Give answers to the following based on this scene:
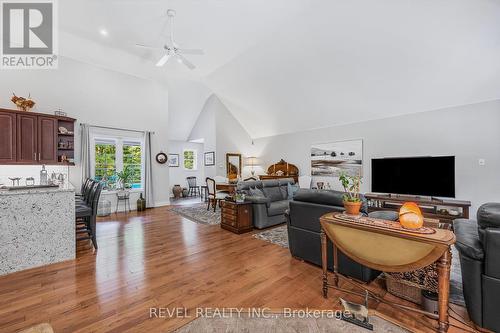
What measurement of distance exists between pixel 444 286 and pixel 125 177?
22.6 ft

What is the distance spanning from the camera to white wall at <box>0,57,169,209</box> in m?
4.95

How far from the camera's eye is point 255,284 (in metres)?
2.35

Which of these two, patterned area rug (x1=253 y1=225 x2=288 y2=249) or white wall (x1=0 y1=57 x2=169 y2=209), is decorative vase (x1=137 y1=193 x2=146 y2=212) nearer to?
white wall (x1=0 y1=57 x2=169 y2=209)

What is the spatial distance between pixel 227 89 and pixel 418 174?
5.71 meters

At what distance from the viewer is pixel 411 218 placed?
1703 mm

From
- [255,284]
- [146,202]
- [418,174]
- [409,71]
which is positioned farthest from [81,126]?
[418,174]

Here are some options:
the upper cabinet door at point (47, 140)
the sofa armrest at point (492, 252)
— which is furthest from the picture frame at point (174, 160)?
the sofa armrest at point (492, 252)

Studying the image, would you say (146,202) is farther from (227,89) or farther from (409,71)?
(409,71)

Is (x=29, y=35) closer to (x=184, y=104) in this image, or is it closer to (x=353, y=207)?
(x=184, y=104)

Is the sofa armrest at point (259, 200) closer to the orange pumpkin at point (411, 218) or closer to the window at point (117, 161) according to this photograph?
the orange pumpkin at point (411, 218)

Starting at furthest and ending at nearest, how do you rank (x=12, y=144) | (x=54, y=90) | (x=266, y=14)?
(x=54, y=90) → (x=12, y=144) → (x=266, y=14)

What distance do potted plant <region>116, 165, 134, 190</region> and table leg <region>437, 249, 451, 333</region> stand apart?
685 centimetres

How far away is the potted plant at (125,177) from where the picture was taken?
20.3 ft

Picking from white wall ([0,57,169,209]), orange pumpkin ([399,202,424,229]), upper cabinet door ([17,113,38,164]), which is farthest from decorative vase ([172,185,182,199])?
orange pumpkin ([399,202,424,229])
